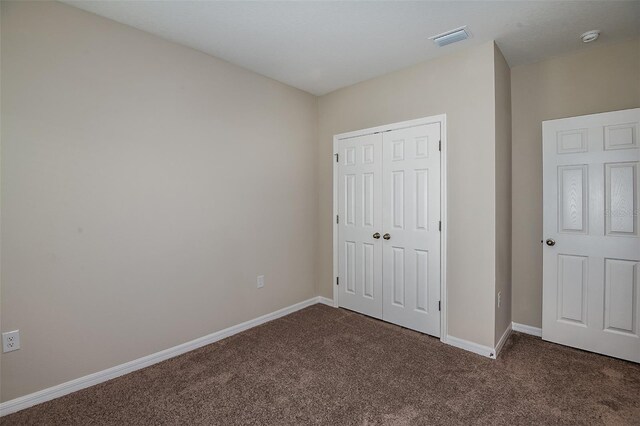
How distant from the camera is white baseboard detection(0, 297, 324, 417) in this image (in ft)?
6.37

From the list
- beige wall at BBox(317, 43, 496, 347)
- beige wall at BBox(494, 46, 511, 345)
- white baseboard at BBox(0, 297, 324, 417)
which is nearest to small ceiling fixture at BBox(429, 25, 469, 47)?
beige wall at BBox(317, 43, 496, 347)

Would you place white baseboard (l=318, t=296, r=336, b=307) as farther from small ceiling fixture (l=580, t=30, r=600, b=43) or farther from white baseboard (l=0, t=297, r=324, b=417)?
small ceiling fixture (l=580, t=30, r=600, b=43)

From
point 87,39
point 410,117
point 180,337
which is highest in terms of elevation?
point 87,39

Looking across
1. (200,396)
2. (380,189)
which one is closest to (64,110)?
(200,396)

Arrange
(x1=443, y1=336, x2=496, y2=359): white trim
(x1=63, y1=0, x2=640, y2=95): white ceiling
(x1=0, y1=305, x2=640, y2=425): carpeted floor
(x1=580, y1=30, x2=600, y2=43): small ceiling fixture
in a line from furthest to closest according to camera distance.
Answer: (x1=443, y1=336, x2=496, y2=359): white trim, (x1=580, y1=30, x2=600, y2=43): small ceiling fixture, (x1=63, y1=0, x2=640, y2=95): white ceiling, (x1=0, y1=305, x2=640, y2=425): carpeted floor

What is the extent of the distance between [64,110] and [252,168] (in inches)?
60.2

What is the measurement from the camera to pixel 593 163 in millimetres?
2625

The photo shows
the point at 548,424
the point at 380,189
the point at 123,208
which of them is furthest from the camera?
the point at 380,189

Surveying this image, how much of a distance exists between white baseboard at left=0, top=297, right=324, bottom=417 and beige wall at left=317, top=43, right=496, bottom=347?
1.95 metres

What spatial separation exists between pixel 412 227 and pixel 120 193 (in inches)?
99.9

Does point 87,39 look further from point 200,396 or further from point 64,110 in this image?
point 200,396

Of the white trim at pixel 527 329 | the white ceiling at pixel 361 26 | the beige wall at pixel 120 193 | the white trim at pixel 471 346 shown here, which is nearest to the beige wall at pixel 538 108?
the white trim at pixel 527 329

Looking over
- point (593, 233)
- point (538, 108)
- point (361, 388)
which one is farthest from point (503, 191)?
point (361, 388)

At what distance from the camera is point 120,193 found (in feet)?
7.66
